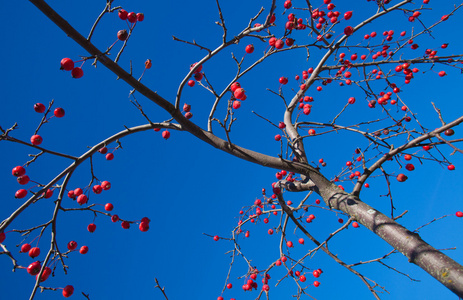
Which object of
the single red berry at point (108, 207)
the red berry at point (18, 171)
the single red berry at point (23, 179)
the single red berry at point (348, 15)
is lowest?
the single red berry at point (108, 207)

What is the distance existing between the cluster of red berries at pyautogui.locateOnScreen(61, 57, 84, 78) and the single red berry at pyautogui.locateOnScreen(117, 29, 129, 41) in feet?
1.68

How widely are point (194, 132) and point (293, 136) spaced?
2.11 meters

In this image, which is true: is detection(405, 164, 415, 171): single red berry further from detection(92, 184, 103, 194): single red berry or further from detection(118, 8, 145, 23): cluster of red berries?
detection(92, 184, 103, 194): single red berry

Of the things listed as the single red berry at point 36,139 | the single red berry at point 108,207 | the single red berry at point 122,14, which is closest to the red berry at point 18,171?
the single red berry at point 36,139

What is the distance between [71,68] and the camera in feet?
7.72

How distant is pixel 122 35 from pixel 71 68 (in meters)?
0.60

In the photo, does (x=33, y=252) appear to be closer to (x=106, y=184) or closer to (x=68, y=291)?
(x=68, y=291)

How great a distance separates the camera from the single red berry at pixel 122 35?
8.43 ft

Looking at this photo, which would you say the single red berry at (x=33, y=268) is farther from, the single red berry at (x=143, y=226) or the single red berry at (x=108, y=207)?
the single red berry at (x=143, y=226)

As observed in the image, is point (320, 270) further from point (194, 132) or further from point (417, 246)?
point (194, 132)

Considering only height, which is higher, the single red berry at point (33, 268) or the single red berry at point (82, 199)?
the single red berry at point (82, 199)

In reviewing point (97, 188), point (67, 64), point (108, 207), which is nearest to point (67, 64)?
point (67, 64)

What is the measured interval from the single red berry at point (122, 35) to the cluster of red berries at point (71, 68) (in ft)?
1.68

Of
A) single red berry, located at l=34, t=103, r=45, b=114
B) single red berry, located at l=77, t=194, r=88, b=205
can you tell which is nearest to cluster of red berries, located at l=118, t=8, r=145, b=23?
single red berry, located at l=34, t=103, r=45, b=114
